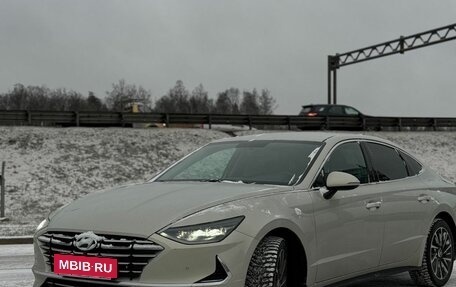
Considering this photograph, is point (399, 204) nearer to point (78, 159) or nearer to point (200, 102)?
point (78, 159)

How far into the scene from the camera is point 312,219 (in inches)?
182

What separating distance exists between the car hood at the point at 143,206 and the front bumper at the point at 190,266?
0.19 meters

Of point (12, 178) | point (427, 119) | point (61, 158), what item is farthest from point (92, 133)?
point (427, 119)

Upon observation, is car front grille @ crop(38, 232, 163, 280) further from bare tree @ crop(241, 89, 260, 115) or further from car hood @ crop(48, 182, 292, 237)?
bare tree @ crop(241, 89, 260, 115)

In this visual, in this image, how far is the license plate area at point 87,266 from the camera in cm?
381

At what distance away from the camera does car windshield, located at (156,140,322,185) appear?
199 inches

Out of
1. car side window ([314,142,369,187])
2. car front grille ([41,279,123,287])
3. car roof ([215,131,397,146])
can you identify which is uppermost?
car roof ([215,131,397,146])

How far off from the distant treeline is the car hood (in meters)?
103

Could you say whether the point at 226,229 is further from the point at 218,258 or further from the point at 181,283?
the point at 181,283

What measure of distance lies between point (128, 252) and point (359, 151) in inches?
111

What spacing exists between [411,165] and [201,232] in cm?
339

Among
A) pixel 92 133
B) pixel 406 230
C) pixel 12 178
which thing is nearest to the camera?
pixel 406 230

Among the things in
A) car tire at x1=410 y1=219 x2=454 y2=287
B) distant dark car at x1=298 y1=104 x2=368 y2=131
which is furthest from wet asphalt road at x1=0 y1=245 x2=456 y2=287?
distant dark car at x1=298 y1=104 x2=368 y2=131

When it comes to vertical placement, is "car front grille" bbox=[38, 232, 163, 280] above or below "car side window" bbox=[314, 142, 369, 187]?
below
